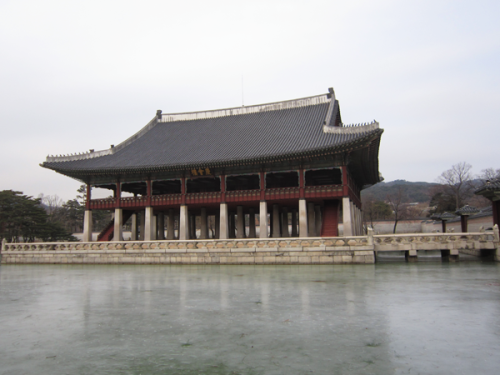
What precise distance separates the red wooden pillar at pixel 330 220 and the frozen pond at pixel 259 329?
45.8ft

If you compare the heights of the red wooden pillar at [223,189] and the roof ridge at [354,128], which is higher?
the roof ridge at [354,128]

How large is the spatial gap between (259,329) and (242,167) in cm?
2392

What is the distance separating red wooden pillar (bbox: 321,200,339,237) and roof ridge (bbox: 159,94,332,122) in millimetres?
11021

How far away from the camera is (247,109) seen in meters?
40.3

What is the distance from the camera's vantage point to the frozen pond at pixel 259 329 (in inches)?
238

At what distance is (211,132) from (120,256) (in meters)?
15.5

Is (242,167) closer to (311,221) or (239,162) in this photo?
(239,162)

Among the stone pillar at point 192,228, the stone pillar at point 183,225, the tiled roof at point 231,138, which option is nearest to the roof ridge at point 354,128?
the tiled roof at point 231,138

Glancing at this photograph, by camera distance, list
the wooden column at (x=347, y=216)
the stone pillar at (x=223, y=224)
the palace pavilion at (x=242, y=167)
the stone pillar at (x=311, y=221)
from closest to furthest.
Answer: the wooden column at (x=347, y=216) < the palace pavilion at (x=242, y=167) < the stone pillar at (x=223, y=224) < the stone pillar at (x=311, y=221)

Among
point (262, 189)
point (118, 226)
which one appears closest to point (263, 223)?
point (262, 189)

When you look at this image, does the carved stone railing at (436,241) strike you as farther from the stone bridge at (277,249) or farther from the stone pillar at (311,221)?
the stone pillar at (311,221)

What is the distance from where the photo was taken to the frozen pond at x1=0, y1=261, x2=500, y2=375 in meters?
6.05

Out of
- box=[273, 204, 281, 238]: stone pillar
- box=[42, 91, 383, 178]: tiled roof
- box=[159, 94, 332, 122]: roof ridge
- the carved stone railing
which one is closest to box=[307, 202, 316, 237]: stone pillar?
box=[273, 204, 281, 238]: stone pillar

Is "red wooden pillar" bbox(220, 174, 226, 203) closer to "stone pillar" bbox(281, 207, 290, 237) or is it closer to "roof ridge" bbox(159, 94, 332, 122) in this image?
"stone pillar" bbox(281, 207, 290, 237)
